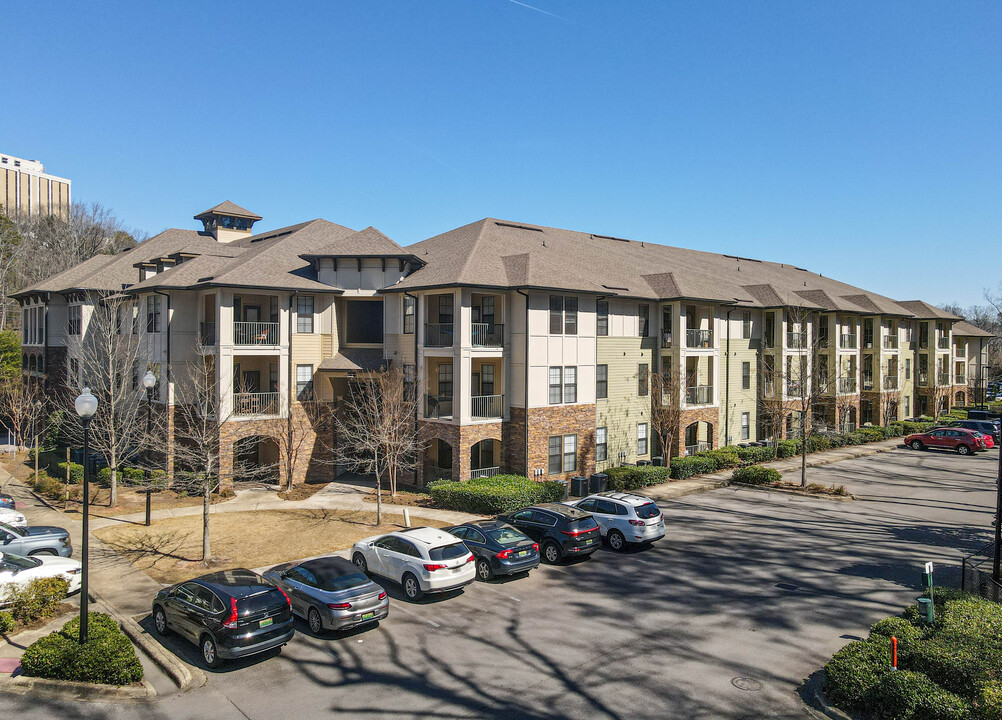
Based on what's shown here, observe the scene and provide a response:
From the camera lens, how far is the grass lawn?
754 inches

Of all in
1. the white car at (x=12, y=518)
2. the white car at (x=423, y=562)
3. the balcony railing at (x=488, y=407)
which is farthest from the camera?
the balcony railing at (x=488, y=407)

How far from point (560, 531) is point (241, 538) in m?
11.0

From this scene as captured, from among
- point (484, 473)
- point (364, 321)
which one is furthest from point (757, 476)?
point (364, 321)

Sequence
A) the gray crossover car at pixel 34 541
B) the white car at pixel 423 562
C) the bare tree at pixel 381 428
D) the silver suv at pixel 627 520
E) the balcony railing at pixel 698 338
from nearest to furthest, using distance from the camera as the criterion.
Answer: the white car at pixel 423 562
the gray crossover car at pixel 34 541
the silver suv at pixel 627 520
the bare tree at pixel 381 428
the balcony railing at pixel 698 338

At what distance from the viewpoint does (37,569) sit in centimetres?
1666

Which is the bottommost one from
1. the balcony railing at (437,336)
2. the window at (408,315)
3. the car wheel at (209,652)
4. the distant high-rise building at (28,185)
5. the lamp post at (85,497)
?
the car wheel at (209,652)

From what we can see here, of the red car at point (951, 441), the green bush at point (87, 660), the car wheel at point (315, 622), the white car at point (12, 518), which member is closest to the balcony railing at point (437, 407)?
the car wheel at point (315, 622)

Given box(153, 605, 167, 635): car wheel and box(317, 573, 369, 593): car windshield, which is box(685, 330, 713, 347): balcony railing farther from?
box(153, 605, 167, 635): car wheel

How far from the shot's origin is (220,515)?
2472cm

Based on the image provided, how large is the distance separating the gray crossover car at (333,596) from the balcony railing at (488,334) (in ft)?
48.3

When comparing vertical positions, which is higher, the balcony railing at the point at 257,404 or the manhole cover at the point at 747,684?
the balcony railing at the point at 257,404

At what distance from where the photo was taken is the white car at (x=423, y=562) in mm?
15844

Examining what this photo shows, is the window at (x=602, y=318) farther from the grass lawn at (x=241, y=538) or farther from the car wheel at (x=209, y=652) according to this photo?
the car wheel at (x=209, y=652)

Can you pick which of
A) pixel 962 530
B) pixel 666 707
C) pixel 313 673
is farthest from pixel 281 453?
pixel 962 530
